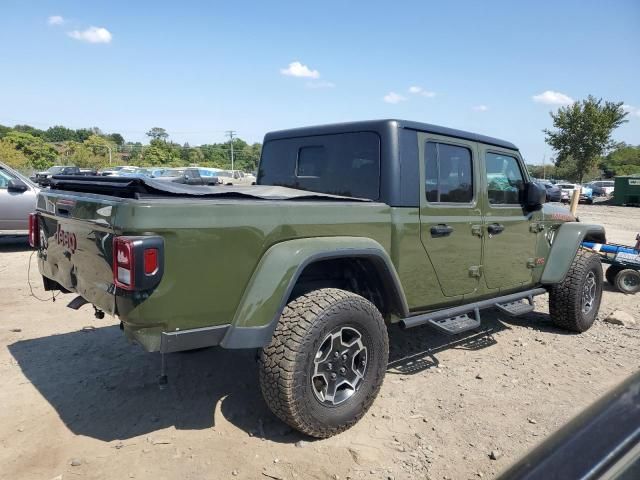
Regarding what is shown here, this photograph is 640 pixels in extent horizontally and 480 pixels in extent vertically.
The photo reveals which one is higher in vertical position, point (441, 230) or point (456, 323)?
point (441, 230)

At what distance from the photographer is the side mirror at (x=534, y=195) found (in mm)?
4469

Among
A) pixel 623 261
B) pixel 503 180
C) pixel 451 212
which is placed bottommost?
pixel 623 261

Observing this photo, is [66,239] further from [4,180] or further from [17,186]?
[4,180]

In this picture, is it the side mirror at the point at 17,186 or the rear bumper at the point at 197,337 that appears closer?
the rear bumper at the point at 197,337

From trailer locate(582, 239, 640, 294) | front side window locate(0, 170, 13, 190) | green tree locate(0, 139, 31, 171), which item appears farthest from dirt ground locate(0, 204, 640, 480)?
green tree locate(0, 139, 31, 171)

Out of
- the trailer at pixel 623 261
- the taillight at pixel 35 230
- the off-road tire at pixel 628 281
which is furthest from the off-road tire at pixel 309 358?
the off-road tire at pixel 628 281

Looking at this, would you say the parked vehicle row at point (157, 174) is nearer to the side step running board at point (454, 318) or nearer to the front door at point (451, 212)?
the front door at point (451, 212)

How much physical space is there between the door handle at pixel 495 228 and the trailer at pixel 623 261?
324 cm

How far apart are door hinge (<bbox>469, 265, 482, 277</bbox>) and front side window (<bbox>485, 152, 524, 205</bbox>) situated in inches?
23.2

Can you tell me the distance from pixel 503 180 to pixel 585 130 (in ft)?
125

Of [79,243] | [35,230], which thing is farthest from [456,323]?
[35,230]

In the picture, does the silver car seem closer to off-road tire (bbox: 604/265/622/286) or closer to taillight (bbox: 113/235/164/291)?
taillight (bbox: 113/235/164/291)

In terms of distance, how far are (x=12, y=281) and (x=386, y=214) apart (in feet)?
18.9

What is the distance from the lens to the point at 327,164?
395cm
